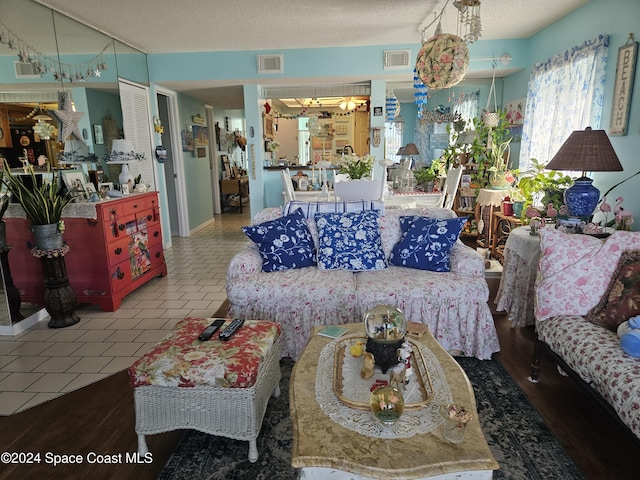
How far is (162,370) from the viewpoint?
1628 mm

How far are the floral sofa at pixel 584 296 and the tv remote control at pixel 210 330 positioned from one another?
1676 millimetres

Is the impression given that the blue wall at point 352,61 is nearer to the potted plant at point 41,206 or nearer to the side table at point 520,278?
the side table at point 520,278

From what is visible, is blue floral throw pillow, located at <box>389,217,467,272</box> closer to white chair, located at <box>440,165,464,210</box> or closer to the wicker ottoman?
the wicker ottoman

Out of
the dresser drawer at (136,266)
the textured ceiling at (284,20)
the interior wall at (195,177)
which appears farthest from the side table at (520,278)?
the interior wall at (195,177)

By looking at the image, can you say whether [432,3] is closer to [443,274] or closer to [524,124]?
[524,124]

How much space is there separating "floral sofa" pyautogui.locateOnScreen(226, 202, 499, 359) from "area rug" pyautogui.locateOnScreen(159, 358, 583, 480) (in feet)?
1.49

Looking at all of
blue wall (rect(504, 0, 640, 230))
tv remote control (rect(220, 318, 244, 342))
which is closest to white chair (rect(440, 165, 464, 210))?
blue wall (rect(504, 0, 640, 230))

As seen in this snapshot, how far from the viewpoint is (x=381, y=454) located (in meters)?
1.17

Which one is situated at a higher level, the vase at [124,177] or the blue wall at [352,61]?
the blue wall at [352,61]

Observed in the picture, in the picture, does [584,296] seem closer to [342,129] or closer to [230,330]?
[230,330]

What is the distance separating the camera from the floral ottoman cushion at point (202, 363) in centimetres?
162

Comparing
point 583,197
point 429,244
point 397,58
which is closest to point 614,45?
point 583,197

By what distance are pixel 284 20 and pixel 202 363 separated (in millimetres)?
3589

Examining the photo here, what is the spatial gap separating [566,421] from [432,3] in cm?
346
